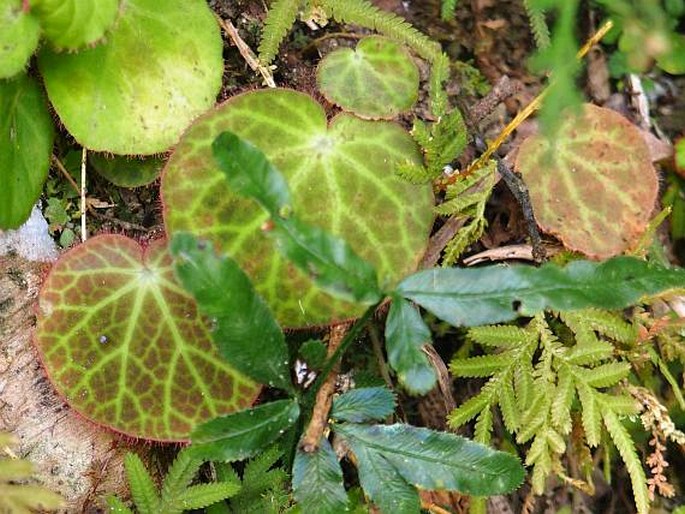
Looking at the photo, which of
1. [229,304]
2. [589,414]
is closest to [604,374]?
[589,414]

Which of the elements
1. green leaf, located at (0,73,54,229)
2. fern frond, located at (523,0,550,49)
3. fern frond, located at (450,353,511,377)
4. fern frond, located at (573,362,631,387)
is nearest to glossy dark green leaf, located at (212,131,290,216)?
green leaf, located at (0,73,54,229)

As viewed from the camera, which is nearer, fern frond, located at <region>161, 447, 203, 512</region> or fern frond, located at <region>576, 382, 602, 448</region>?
fern frond, located at <region>161, 447, 203, 512</region>

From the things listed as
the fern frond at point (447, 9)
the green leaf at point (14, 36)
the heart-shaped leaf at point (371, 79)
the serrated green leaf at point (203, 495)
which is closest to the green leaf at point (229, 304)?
the serrated green leaf at point (203, 495)

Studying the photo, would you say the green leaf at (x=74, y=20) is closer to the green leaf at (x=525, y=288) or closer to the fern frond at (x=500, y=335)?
the green leaf at (x=525, y=288)

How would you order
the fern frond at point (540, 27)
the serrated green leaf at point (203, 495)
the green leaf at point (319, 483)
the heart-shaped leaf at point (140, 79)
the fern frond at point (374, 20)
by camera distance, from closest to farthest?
1. the green leaf at point (319, 483)
2. the serrated green leaf at point (203, 495)
3. the heart-shaped leaf at point (140, 79)
4. the fern frond at point (374, 20)
5. the fern frond at point (540, 27)

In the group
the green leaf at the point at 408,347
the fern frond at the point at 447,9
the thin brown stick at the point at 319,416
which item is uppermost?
the fern frond at the point at 447,9

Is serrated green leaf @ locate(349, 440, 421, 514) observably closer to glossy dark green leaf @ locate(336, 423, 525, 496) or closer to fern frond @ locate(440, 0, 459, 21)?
glossy dark green leaf @ locate(336, 423, 525, 496)
